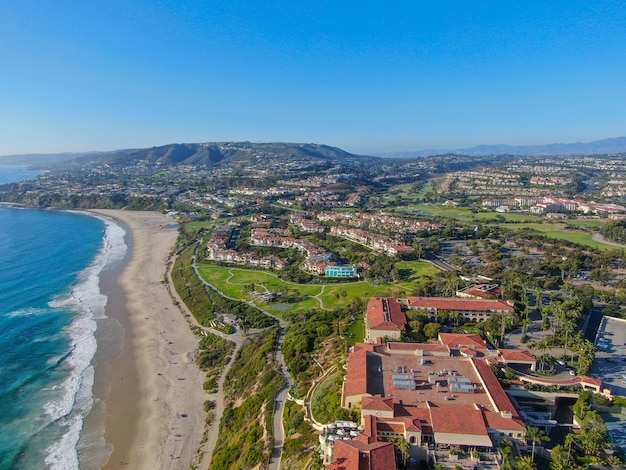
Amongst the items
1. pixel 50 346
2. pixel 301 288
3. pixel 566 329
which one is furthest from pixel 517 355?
pixel 50 346

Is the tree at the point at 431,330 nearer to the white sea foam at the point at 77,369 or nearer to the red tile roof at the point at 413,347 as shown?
the red tile roof at the point at 413,347

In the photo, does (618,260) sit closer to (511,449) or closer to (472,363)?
(472,363)

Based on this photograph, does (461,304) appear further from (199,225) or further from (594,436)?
(199,225)

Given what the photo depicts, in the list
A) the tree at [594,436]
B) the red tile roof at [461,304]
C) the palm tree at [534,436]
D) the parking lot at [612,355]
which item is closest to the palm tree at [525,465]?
the palm tree at [534,436]

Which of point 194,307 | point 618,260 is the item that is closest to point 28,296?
point 194,307

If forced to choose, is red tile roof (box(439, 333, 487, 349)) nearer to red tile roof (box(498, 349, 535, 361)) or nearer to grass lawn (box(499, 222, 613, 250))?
red tile roof (box(498, 349, 535, 361))
